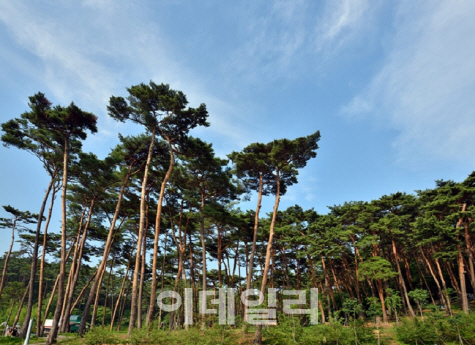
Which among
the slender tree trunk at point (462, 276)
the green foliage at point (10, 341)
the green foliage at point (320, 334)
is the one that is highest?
the slender tree trunk at point (462, 276)

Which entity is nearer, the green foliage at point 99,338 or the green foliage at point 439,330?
the green foliage at point 99,338

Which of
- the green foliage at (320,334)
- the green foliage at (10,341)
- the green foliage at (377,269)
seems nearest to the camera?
the green foliage at (320,334)

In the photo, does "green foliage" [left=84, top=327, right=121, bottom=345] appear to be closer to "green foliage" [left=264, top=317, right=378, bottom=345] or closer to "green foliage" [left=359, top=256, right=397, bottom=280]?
"green foliage" [left=264, top=317, right=378, bottom=345]

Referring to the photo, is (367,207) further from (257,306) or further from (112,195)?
(112,195)

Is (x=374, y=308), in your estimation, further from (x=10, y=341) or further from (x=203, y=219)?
(x=10, y=341)

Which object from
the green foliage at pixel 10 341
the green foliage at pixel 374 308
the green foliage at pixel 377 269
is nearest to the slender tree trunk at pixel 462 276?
the green foliage at pixel 377 269

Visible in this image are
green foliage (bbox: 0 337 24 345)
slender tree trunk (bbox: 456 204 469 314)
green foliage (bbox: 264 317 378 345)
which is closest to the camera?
green foliage (bbox: 264 317 378 345)

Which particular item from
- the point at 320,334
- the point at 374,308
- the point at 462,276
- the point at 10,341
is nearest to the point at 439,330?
the point at 320,334

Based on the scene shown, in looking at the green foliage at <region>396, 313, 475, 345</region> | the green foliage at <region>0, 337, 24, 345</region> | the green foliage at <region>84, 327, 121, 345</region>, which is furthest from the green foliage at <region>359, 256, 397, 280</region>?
the green foliage at <region>0, 337, 24, 345</region>

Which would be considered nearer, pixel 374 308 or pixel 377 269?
pixel 374 308

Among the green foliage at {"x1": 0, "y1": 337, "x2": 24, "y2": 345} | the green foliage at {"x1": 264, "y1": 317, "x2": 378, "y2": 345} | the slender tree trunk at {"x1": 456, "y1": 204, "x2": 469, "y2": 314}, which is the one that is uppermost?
the slender tree trunk at {"x1": 456, "y1": 204, "x2": 469, "y2": 314}

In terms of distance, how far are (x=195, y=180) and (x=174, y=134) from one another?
4.03 metres

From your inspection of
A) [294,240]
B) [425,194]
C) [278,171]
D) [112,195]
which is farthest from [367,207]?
[112,195]

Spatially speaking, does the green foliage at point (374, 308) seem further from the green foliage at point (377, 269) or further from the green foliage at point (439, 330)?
the green foliage at point (439, 330)
